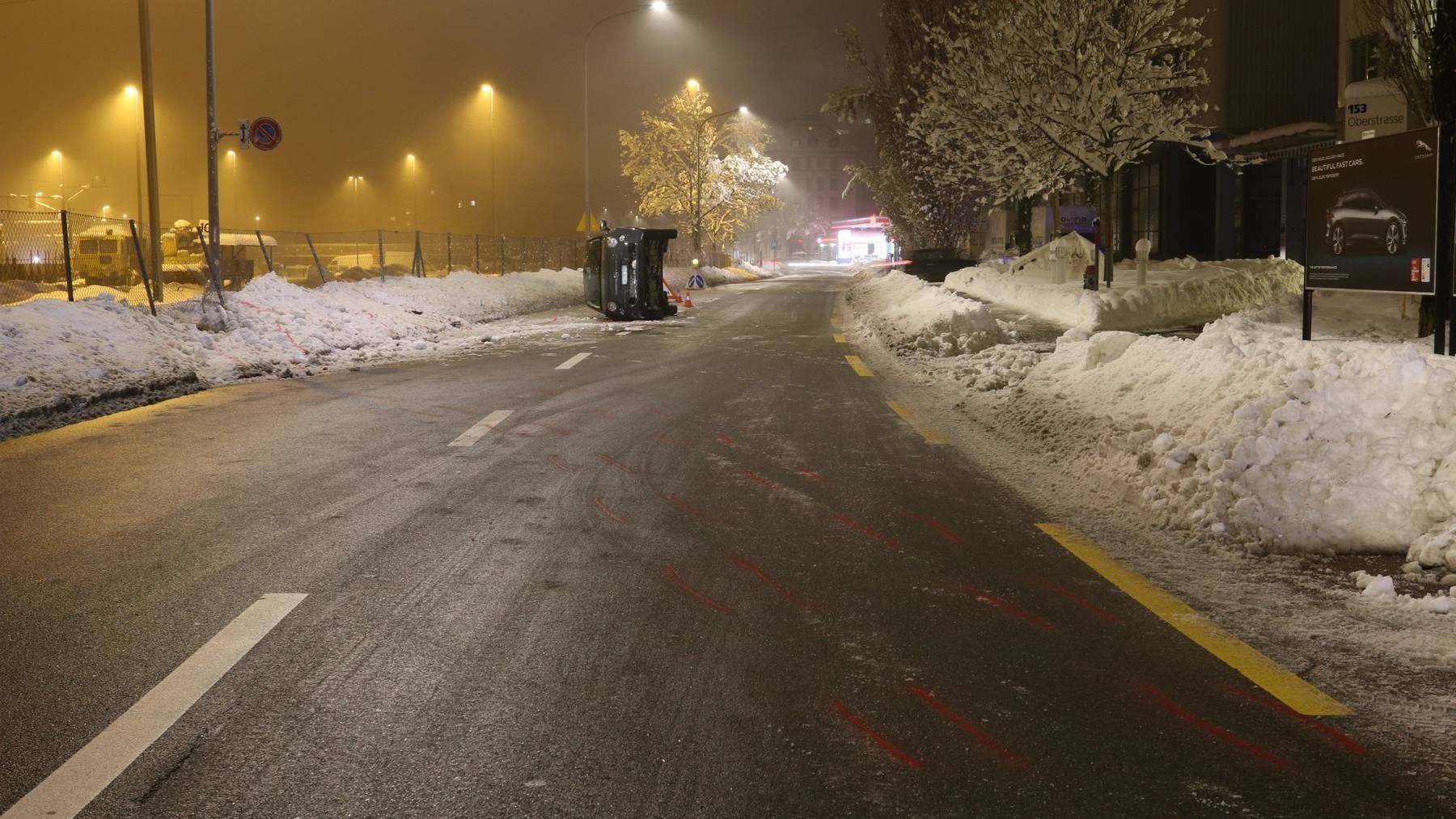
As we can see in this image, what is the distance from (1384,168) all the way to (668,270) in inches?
1896

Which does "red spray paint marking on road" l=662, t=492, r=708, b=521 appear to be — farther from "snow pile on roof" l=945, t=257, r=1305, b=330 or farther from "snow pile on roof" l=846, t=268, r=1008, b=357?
"snow pile on roof" l=945, t=257, r=1305, b=330

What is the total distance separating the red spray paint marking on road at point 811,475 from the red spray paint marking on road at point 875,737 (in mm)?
3939

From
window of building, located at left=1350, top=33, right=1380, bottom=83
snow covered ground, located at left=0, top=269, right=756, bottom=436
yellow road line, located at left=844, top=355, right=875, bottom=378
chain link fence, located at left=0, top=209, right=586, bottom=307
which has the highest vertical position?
window of building, located at left=1350, top=33, right=1380, bottom=83

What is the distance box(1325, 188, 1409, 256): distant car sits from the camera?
10.5m

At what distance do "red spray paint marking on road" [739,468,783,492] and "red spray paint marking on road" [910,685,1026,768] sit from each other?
358 centimetres

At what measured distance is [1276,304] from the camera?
1961cm

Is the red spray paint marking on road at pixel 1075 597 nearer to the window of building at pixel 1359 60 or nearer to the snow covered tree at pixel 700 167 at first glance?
the window of building at pixel 1359 60

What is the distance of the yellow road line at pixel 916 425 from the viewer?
31.3ft

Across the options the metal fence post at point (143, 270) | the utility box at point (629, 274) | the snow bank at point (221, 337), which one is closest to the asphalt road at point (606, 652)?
the snow bank at point (221, 337)

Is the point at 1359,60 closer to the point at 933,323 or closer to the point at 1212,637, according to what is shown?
the point at 933,323

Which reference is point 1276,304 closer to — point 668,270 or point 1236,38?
point 1236,38

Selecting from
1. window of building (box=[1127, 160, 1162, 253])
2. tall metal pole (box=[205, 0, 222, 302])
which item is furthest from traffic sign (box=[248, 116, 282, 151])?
window of building (box=[1127, 160, 1162, 253])

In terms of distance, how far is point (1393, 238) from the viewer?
34.7 feet

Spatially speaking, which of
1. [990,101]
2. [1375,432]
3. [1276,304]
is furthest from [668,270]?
[1375,432]
